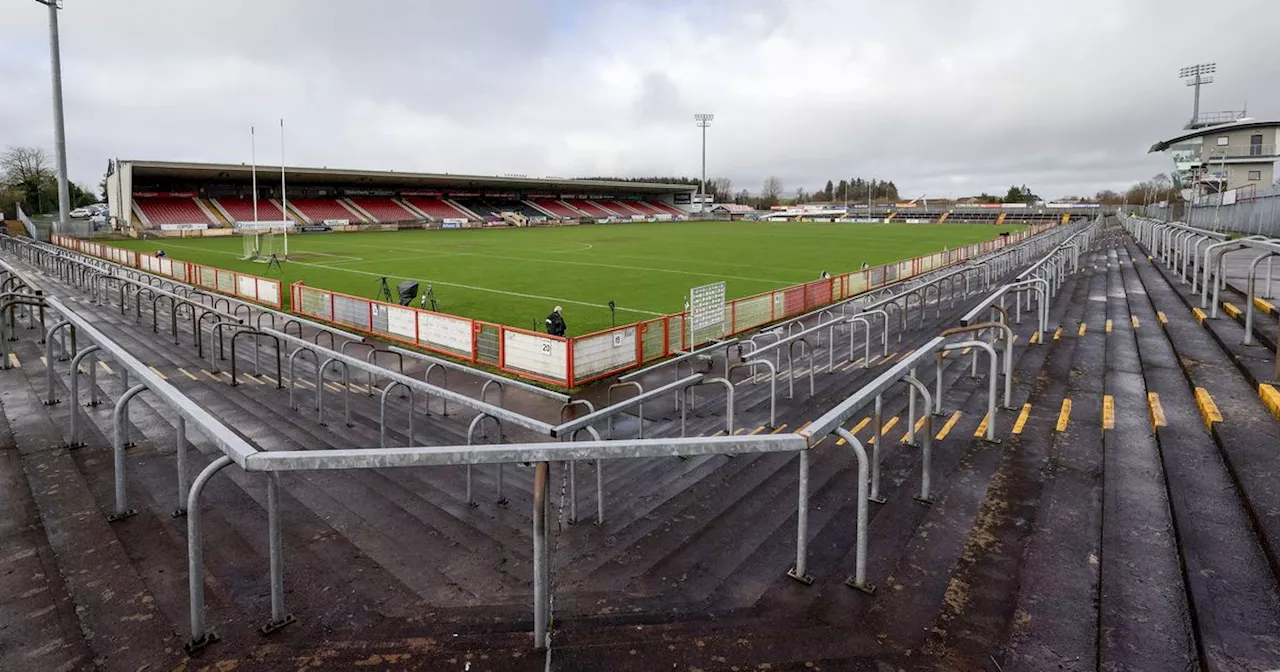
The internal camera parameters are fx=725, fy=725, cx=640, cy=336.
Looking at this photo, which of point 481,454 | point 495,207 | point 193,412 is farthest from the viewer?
point 495,207

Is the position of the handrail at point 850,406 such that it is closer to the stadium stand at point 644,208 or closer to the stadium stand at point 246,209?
the stadium stand at point 246,209

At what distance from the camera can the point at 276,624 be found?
3859 mm

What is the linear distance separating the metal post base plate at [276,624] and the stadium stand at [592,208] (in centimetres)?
10187

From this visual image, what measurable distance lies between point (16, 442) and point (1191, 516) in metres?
9.85

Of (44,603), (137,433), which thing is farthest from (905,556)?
(137,433)

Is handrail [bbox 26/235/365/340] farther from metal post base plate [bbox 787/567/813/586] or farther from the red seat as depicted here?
the red seat

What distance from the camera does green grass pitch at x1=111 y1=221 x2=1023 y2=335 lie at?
85.9ft

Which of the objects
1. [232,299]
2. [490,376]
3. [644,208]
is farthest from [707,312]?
[644,208]

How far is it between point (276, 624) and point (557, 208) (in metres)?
103

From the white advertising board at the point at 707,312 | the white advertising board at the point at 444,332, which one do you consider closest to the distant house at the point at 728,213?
the white advertising board at the point at 707,312

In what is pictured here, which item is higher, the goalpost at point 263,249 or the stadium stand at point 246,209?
the stadium stand at point 246,209

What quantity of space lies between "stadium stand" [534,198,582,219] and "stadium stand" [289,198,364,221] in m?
29.0

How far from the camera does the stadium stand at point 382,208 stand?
82.3m

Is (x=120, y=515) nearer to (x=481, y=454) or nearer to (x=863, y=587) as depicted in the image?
(x=481, y=454)
